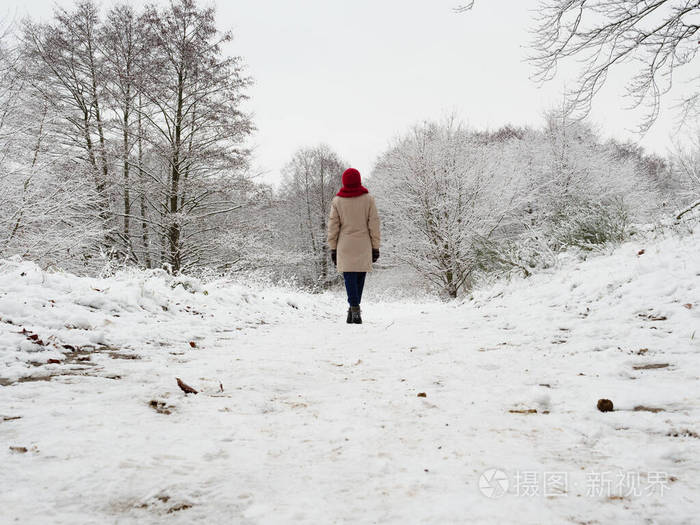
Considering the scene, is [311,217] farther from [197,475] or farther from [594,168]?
[197,475]

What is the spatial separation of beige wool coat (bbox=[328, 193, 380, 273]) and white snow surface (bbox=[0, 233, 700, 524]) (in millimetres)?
2347

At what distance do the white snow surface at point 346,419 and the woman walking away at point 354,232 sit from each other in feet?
7.43

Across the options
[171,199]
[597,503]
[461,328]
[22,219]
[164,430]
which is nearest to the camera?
[597,503]

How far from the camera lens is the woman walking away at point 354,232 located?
596 cm

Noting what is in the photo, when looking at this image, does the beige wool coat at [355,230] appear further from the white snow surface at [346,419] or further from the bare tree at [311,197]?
the bare tree at [311,197]

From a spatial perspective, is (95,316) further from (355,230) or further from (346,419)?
(355,230)

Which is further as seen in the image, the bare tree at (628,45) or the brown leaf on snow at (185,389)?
the bare tree at (628,45)

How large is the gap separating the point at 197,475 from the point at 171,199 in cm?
1151

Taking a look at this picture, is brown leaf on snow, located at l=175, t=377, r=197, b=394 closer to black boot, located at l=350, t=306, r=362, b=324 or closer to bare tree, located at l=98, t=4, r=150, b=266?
black boot, located at l=350, t=306, r=362, b=324

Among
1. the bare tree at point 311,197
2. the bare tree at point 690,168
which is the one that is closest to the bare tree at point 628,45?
the bare tree at point 690,168

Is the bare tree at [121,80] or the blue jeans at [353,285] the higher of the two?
the bare tree at [121,80]

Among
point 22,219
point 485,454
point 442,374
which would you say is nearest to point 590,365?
point 442,374

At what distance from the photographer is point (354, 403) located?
6.43ft

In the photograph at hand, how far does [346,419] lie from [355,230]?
4.49 m
